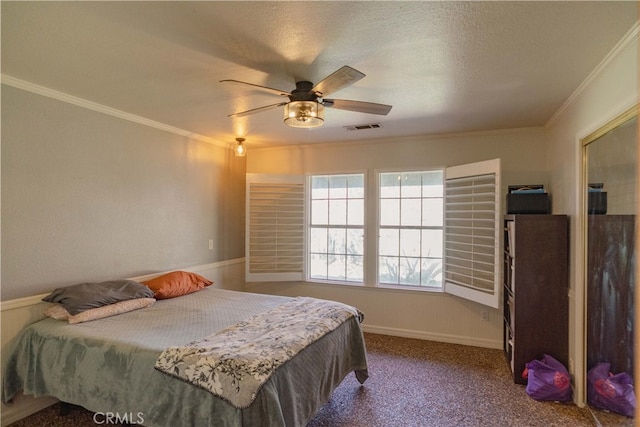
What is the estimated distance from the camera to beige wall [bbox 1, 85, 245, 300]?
2486mm

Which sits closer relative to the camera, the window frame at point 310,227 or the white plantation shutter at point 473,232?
the white plantation shutter at point 473,232

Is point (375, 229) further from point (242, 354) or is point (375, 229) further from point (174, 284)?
point (242, 354)

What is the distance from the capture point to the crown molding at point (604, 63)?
5.87 feet

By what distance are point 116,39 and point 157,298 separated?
2.18 meters

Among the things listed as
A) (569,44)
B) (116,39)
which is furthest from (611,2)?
(116,39)

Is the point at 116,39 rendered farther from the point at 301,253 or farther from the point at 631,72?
the point at 301,253

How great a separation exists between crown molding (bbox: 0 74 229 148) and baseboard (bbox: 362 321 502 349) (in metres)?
3.18

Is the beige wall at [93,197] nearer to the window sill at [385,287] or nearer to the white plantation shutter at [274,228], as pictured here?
the white plantation shutter at [274,228]

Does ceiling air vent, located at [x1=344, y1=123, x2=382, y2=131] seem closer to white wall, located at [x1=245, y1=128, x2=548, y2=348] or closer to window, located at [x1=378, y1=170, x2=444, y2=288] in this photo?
white wall, located at [x1=245, y1=128, x2=548, y2=348]

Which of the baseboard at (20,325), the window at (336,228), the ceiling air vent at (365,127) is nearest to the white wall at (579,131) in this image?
the ceiling air vent at (365,127)

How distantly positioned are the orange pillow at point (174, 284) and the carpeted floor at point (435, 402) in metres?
1.01

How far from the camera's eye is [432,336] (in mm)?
4039

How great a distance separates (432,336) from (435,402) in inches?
55.0

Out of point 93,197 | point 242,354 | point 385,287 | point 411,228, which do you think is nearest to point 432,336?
point 385,287
